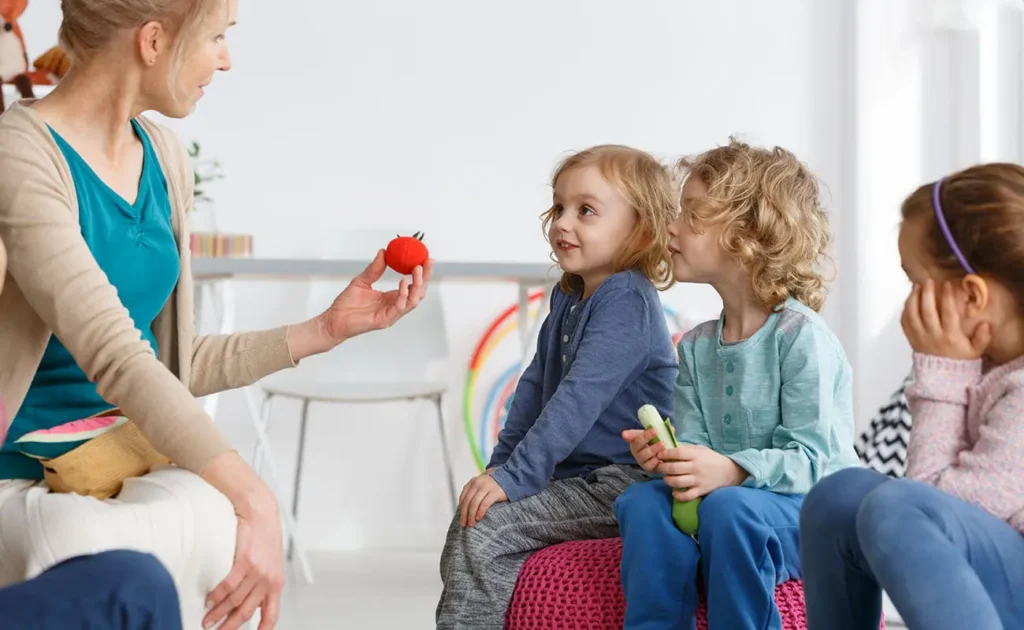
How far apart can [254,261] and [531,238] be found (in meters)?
1.37

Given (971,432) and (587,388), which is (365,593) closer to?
(587,388)

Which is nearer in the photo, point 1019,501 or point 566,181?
point 1019,501

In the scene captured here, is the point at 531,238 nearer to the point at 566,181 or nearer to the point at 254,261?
the point at 254,261

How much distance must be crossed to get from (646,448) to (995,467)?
418mm

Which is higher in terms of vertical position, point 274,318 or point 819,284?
point 819,284

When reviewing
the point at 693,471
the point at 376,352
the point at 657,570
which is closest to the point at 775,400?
the point at 693,471

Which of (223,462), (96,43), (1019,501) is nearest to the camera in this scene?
(223,462)

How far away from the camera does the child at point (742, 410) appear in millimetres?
1314

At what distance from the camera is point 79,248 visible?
3.58 feet

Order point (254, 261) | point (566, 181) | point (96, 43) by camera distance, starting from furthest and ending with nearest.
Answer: point (254, 261), point (566, 181), point (96, 43)

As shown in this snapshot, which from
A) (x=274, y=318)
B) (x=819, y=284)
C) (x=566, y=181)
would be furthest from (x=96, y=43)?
(x=274, y=318)

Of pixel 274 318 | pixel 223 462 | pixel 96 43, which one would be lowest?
pixel 274 318

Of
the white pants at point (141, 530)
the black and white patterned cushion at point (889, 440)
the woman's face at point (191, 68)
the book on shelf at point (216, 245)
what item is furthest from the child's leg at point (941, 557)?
the book on shelf at point (216, 245)

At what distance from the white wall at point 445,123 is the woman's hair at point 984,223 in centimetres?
252
